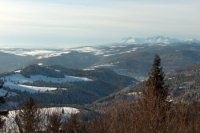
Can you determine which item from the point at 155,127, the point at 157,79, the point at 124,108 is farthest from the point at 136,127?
the point at 157,79

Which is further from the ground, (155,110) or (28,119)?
(155,110)

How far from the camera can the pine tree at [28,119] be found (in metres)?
57.9

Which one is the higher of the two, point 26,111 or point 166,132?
point 166,132

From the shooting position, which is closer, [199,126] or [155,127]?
[155,127]

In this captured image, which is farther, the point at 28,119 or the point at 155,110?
the point at 28,119

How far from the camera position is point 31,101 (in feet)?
200

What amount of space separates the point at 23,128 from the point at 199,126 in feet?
81.1

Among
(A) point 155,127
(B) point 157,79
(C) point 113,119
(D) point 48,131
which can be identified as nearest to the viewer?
(A) point 155,127

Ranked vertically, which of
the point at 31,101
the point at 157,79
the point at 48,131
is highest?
the point at 157,79

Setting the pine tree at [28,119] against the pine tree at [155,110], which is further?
the pine tree at [28,119]

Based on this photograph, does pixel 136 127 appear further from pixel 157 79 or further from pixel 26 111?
pixel 26 111

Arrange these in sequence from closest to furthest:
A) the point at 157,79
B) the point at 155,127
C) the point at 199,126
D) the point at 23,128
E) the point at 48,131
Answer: the point at 155,127
the point at 199,126
the point at 157,79
the point at 23,128
the point at 48,131

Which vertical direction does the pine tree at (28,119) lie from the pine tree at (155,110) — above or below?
below

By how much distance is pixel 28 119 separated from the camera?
58500 mm
